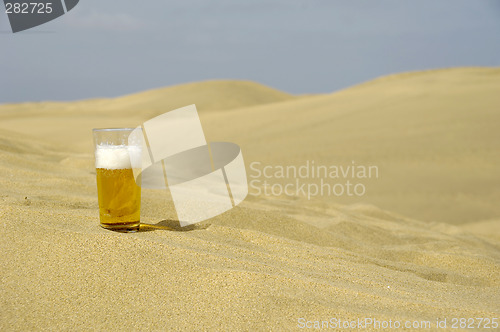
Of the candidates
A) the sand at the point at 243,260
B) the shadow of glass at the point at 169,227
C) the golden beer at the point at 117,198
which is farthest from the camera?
the shadow of glass at the point at 169,227

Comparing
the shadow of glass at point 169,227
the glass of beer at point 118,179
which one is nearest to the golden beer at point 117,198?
the glass of beer at point 118,179

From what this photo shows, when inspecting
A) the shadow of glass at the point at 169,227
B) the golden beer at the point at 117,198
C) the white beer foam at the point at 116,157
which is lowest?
the shadow of glass at the point at 169,227

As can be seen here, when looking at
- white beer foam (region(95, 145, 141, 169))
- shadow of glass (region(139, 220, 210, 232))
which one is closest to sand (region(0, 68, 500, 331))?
shadow of glass (region(139, 220, 210, 232))

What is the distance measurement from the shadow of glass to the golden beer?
11cm

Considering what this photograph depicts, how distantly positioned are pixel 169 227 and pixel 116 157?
466 mm

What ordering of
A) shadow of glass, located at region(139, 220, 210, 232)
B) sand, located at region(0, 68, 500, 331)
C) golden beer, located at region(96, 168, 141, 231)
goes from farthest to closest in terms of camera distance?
shadow of glass, located at region(139, 220, 210, 232) → golden beer, located at region(96, 168, 141, 231) → sand, located at region(0, 68, 500, 331)

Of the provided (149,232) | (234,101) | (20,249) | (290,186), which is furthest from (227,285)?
(234,101)

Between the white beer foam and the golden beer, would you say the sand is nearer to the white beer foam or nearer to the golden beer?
the golden beer

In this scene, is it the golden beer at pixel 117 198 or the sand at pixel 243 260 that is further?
the golden beer at pixel 117 198

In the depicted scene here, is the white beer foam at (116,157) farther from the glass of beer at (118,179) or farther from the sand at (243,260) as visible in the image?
the sand at (243,260)

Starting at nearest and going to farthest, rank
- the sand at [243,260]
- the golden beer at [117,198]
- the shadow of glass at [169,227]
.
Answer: the sand at [243,260] < the golden beer at [117,198] < the shadow of glass at [169,227]

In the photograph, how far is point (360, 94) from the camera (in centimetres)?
1391

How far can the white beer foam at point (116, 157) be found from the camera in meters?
2.15

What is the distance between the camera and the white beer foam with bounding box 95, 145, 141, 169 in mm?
2148
